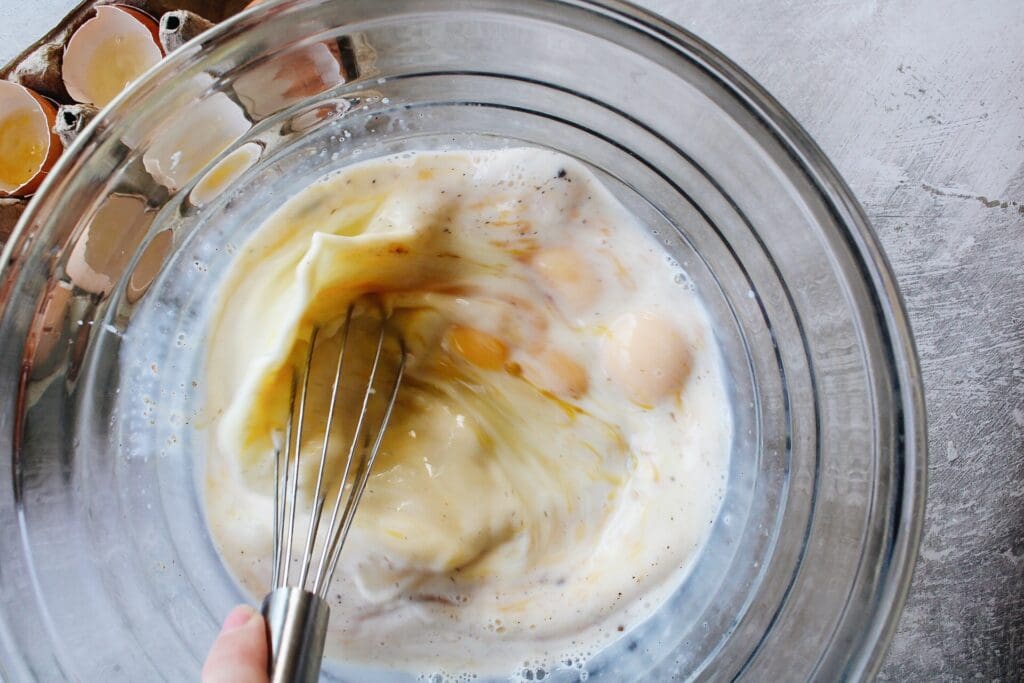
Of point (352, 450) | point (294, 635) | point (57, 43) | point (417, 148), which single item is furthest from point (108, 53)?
point (294, 635)

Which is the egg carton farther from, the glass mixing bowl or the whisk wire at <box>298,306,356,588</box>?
the whisk wire at <box>298,306,356,588</box>

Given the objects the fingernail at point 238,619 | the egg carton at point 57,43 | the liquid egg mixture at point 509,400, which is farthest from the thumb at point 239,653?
the egg carton at point 57,43

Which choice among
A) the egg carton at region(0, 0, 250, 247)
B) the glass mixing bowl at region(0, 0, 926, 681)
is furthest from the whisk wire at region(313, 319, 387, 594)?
the egg carton at region(0, 0, 250, 247)

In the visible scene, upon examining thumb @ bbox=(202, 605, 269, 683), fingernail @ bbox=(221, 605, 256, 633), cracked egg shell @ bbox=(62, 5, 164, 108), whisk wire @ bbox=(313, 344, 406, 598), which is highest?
cracked egg shell @ bbox=(62, 5, 164, 108)

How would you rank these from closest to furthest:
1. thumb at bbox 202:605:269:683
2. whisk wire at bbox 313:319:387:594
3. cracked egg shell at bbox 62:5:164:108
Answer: thumb at bbox 202:605:269:683, whisk wire at bbox 313:319:387:594, cracked egg shell at bbox 62:5:164:108

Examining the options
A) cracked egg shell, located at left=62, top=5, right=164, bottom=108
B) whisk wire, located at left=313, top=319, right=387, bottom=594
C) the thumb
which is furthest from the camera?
cracked egg shell, located at left=62, top=5, right=164, bottom=108

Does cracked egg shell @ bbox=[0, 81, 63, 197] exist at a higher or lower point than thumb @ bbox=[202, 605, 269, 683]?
higher
